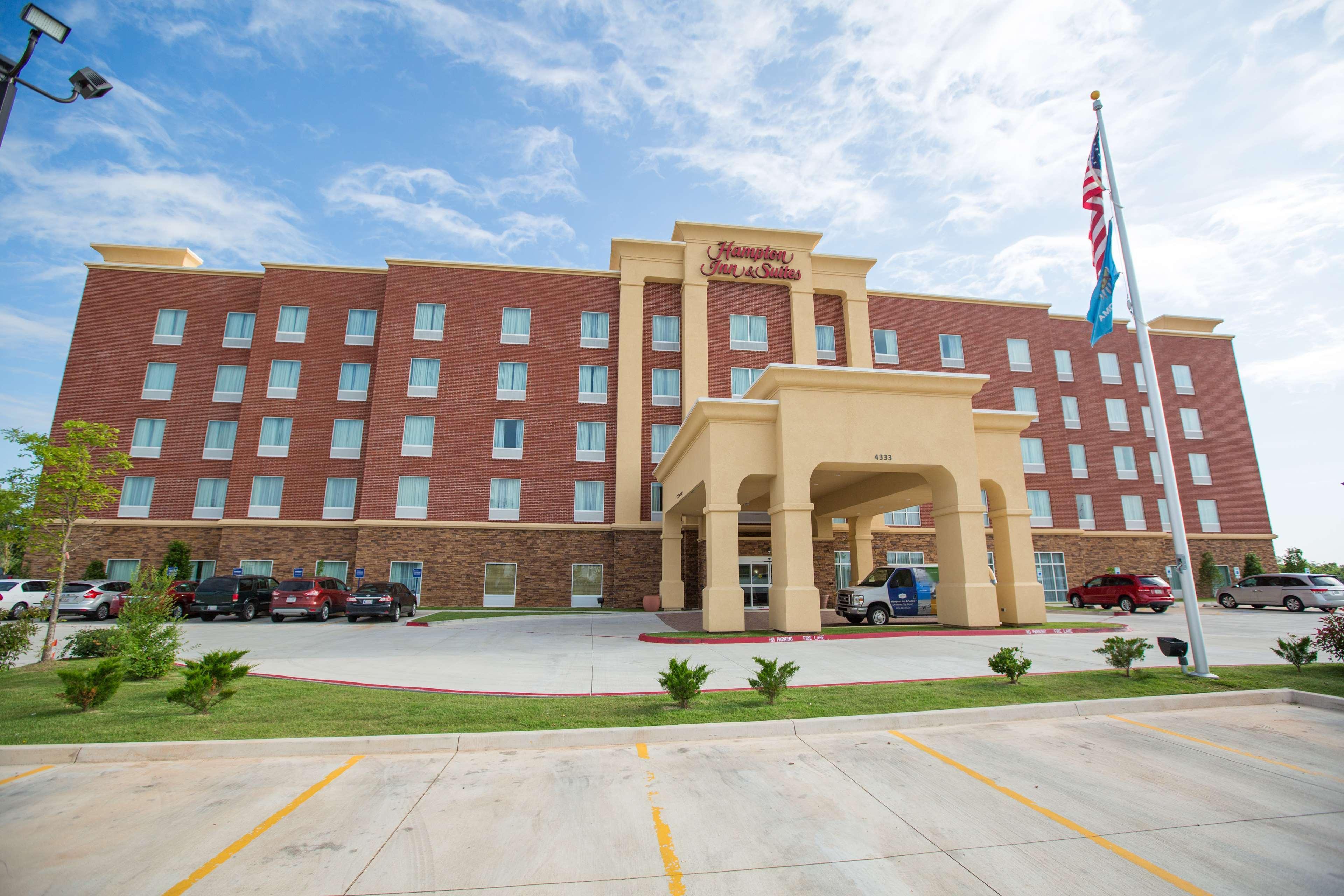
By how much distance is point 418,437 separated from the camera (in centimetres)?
3206

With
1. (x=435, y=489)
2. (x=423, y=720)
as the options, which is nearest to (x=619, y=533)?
(x=435, y=489)

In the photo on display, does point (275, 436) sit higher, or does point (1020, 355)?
point (1020, 355)

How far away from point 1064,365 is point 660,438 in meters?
25.6

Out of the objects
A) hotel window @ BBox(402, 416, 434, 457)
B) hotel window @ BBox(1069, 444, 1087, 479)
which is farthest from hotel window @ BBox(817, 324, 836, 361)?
hotel window @ BBox(402, 416, 434, 457)

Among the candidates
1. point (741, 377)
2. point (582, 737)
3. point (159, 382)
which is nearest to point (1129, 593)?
point (741, 377)

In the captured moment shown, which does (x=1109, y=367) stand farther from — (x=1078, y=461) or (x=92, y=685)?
(x=92, y=685)

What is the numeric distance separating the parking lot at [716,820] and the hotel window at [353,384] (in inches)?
1133

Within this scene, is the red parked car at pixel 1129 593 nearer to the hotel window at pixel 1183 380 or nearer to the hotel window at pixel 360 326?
the hotel window at pixel 1183 380

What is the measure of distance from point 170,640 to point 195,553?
81.8ft

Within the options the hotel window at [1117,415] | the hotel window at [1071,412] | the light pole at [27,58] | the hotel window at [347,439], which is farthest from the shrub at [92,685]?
the hotel window at [1117,415]

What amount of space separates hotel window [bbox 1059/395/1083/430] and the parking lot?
34.7m

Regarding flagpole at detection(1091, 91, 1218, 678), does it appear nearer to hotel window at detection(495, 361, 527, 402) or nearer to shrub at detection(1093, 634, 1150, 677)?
shrub at detection(1093, 634, 1150, 677)

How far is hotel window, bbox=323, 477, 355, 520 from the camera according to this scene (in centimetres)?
3184

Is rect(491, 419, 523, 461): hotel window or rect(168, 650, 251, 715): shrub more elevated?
rect(491, 419, 523, 461): hotel window
